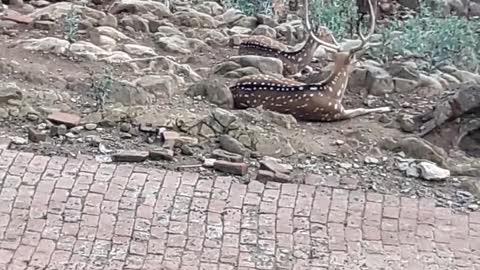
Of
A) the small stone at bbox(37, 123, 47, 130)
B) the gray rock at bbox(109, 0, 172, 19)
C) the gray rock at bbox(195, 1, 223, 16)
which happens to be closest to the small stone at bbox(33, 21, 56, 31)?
the gray rock at bbox(109, 0, 172, 19)

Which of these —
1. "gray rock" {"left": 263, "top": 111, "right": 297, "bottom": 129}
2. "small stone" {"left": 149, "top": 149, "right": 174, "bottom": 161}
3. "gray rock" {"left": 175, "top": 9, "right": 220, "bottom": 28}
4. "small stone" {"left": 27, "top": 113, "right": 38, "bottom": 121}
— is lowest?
"gray rock" {"left": 175, "top": 9, "right": 220, "bottom": 28}

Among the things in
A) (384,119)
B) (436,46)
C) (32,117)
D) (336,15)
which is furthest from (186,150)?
(336,15)

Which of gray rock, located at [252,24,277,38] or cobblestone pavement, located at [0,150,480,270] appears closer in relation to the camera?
cobblestone pavement, located at [0,150,480,270]

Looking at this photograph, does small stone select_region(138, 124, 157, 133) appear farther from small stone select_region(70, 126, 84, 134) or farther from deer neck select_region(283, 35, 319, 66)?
deer neck select_region(283, 35, 319, 66)

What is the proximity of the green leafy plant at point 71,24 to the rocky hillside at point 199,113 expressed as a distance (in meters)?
0.01

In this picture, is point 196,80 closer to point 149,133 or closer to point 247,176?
point 149,133

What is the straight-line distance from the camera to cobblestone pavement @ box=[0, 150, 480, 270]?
4.83m

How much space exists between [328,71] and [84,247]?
2938mm

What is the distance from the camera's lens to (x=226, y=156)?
562 centimetres

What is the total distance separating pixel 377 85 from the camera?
7129 mm

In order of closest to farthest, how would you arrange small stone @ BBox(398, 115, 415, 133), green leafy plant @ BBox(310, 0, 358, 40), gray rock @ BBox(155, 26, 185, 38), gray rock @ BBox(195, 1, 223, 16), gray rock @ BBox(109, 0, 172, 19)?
1. small stone @ BBox(398, 115, 415, 133)
2. gray rock @ BBox(155, 26, 185, 38)
3. gray rock @ BBox(109, 0, 172, 19)
4. green leafy plant @ BBox(310, 0, 358, 40)
5. gray rock @ BBox(195, 1, 223, 16)

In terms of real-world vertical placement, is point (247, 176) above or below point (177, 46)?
above

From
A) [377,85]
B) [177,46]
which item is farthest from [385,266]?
[177,46]

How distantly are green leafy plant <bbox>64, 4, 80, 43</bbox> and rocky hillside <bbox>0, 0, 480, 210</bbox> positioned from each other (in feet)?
0.05
